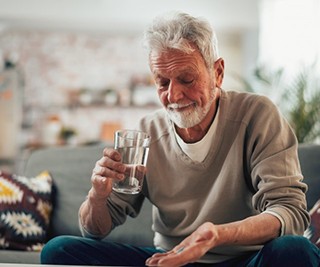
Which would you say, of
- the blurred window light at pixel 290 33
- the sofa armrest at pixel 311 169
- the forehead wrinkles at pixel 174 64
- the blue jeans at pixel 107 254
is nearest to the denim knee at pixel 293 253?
the blue jeans at pixel 107 254

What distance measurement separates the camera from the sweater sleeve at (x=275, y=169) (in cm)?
160

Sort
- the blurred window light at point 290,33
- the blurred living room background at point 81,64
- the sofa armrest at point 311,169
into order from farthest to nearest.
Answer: the blurred living room background at point 81,64 < the blurred window light at point 290,33 < the sofa armrest at point 311,169

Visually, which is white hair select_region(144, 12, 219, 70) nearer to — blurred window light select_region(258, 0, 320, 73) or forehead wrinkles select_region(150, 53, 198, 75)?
forehead wrinkles select_region(150, 53, 198, 75)

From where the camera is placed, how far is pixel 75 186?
248cm

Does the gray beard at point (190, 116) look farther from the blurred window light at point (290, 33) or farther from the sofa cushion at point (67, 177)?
the blurred window light at point (290, 33)

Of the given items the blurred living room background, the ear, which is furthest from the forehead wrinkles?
the blurred living room background

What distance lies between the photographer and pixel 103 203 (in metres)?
1.75

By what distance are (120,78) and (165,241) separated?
24.0 feet

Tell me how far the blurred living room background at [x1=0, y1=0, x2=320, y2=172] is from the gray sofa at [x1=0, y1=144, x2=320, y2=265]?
5.14m

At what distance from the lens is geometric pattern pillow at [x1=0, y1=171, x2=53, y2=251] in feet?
→ 7.57

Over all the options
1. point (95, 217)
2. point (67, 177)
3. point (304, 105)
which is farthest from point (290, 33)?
point (95, 217)

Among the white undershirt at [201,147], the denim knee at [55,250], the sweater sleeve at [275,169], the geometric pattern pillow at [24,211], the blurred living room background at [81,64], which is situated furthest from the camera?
the blurred living room background at [81,64]

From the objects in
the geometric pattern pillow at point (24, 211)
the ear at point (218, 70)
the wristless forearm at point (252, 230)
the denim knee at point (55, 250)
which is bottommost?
the geometric pattern pillow at point (24, 211)

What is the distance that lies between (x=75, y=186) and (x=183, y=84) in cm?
95
